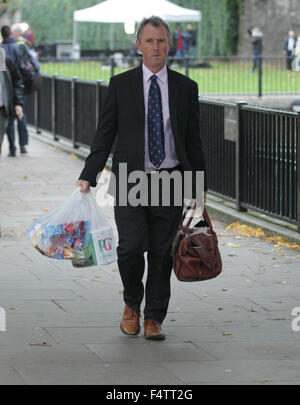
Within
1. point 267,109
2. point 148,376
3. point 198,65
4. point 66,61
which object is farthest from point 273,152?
point 66,61

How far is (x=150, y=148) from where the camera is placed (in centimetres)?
644

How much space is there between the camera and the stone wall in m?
50.0

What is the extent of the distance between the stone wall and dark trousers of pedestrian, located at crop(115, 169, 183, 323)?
145 ft

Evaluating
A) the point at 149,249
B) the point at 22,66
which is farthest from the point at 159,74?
the point at 22,66

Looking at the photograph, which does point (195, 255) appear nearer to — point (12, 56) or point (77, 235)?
point (77, 235)

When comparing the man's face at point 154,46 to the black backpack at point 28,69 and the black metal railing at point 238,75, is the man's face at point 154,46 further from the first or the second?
the black metal railing at point 238,75

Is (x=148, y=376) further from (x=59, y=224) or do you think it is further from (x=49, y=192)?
(x=49, y=192)

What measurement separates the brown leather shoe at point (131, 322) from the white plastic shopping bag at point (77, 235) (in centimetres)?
33

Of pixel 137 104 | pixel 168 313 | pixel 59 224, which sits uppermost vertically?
pixel 137 104

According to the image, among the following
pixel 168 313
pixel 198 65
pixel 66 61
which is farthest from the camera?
pixel 66 61

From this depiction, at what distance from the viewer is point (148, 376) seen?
5668 millimetres

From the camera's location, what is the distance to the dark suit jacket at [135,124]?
21.1 feet

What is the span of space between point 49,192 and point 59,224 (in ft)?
22.5

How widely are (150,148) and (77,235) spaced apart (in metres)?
0.68
